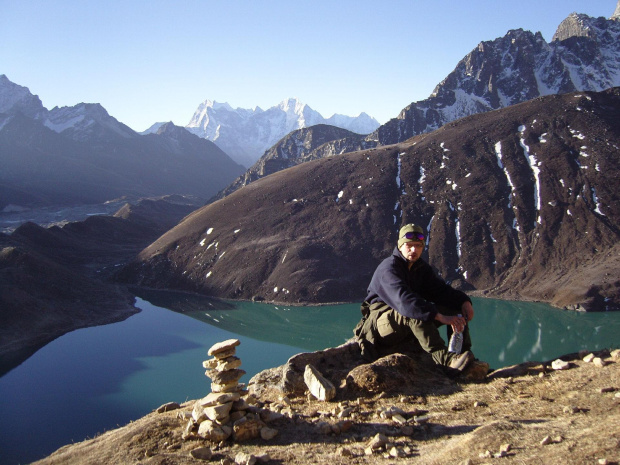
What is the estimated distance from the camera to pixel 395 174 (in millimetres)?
68125

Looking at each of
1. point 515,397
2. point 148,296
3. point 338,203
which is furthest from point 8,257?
point 515,397

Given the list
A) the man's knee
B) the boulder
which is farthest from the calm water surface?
the man's knee

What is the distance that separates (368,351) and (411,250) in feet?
6.94

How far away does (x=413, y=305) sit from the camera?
271 inches

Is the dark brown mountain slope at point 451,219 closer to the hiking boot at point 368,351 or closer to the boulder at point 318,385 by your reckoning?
the hiking boot at point 368,351

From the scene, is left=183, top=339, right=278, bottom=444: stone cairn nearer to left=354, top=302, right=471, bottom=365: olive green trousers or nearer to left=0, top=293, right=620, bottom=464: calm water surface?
left=354, top=302, right=471, bottom=365: olive green trousers

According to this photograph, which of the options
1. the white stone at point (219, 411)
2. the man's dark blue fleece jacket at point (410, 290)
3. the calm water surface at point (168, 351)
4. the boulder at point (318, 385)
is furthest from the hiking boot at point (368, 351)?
the calm water surface at point (168, 351)

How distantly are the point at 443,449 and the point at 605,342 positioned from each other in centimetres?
3628

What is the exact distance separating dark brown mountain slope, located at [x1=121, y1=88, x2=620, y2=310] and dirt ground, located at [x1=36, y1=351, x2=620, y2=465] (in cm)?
4213

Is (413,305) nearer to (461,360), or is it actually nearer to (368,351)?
(461,360)

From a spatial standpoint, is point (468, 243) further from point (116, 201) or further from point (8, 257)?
point (116, 201)

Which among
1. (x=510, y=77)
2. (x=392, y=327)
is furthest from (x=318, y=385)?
(x=510, y=77)

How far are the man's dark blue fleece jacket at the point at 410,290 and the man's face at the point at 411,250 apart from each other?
9cm

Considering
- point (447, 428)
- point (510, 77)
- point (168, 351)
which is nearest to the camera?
point (447, 428)
